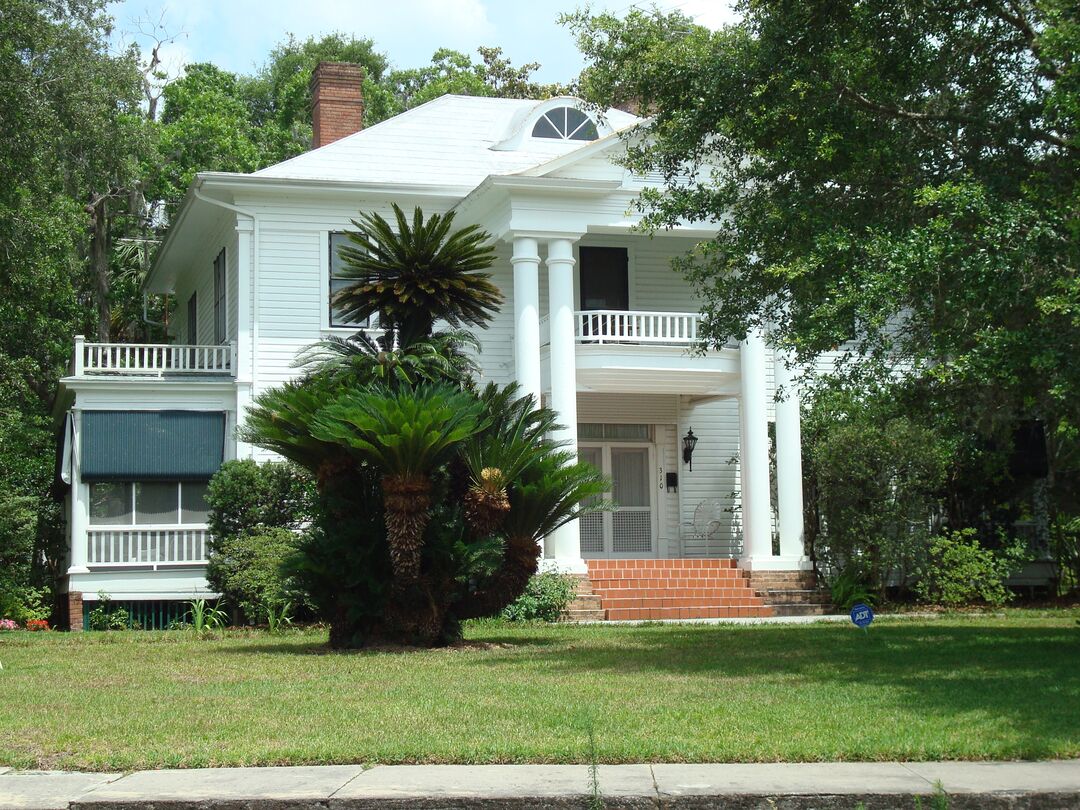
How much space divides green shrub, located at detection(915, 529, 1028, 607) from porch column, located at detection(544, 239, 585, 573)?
19.6 ft

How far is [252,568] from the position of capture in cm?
2031

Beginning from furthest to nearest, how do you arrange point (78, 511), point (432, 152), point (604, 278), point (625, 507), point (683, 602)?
point (432, 152), point (625, 507), point (604, 278), point (78, 511), point (683, 602)

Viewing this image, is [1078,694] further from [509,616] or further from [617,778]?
[509,616]

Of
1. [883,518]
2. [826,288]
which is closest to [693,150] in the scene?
[826,288]

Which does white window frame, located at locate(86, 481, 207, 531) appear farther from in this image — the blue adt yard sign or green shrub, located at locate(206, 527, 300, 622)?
the blue adt yard sign

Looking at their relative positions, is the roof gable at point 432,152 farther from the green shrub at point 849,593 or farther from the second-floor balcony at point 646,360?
the green shrub at point 849,593

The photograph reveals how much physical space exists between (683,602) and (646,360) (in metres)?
4.24

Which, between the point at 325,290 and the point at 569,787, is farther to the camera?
the point at 325,290

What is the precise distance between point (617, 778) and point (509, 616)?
1283cm

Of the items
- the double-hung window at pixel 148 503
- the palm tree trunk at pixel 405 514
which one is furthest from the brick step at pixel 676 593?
the palm tree trunk at pixel 405 514

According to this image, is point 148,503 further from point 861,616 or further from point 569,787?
point 569,787

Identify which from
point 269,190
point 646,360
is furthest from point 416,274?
point 269,190

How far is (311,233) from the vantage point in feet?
79.7

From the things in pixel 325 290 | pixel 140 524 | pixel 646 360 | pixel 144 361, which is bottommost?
pixel 140 524
